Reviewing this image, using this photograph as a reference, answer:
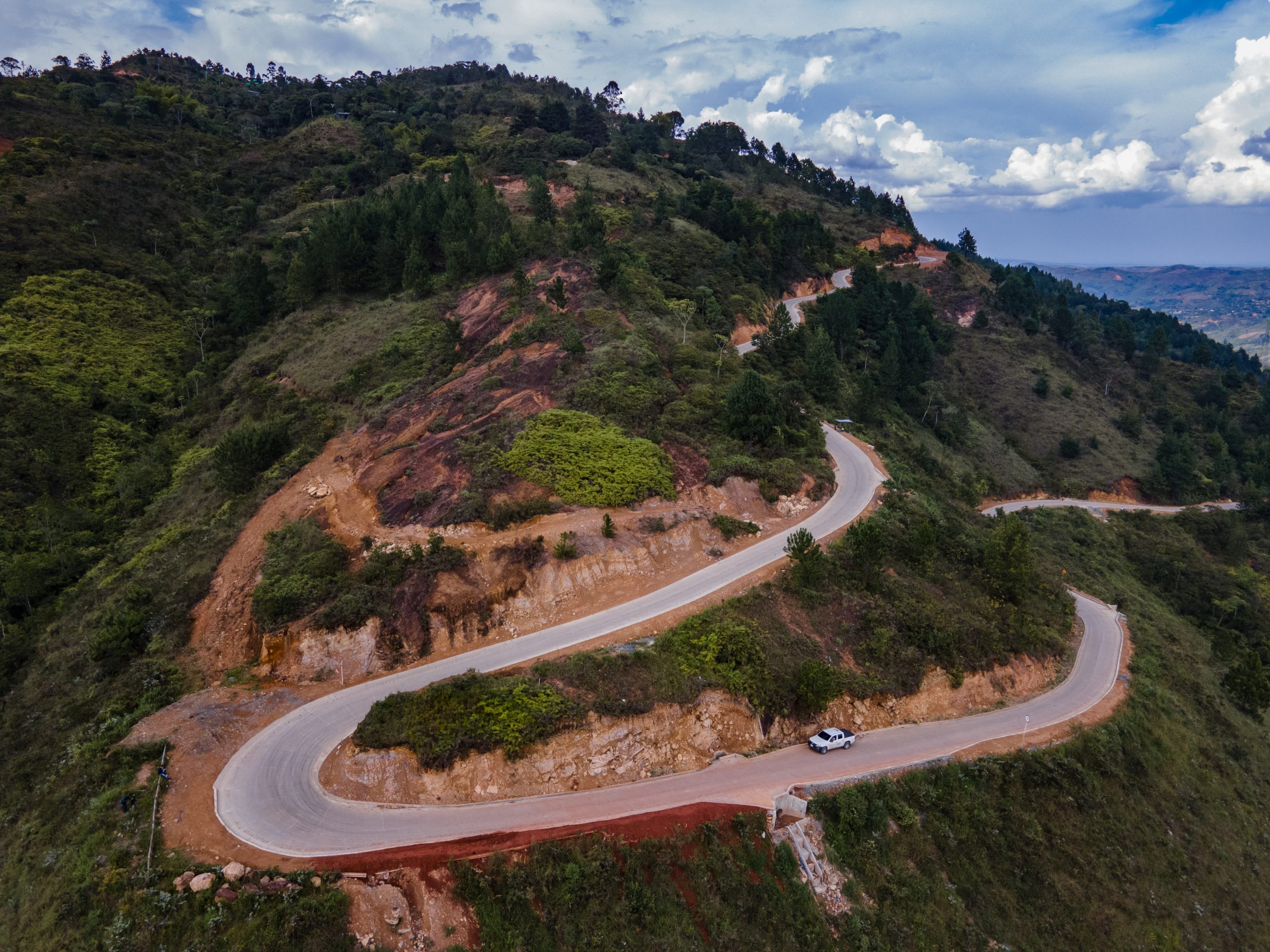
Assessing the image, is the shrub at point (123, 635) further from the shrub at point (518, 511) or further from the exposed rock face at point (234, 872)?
the shrub at point (518, 511)

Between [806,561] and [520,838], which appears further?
[806,561]

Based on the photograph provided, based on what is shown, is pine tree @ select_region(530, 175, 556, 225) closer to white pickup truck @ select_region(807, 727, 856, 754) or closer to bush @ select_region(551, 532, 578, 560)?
bush @ select_region(551, 532, 578, 560)

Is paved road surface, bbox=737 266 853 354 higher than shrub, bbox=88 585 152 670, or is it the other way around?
paved road surface, bbox=737 266 853 354

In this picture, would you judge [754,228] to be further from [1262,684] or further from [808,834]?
[808,834]

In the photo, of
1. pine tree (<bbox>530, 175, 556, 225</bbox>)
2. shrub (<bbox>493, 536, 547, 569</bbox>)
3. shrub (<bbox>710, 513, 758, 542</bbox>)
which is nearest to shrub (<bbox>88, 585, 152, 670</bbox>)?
shrub (<bbox>493, 536, 547, 569</bbox>)

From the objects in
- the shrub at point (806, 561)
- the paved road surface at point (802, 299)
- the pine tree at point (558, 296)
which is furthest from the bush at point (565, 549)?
the paved road surface at point (802, 299)

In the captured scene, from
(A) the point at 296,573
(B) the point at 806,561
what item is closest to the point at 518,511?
(A) the point at 296,573

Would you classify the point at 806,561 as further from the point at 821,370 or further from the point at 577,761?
the point at 821,370
